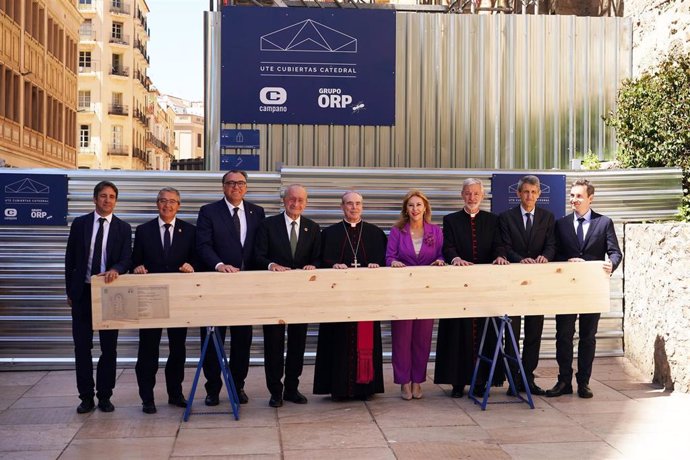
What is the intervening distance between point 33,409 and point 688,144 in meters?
6.46

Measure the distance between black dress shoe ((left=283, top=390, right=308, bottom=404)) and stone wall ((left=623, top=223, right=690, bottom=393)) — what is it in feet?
10.3

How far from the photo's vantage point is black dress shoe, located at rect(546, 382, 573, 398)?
27.2ft

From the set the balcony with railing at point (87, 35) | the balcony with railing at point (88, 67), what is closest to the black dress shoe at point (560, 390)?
the balcony with railing at point (88, 67)

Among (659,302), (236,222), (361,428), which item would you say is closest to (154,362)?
(236,222)

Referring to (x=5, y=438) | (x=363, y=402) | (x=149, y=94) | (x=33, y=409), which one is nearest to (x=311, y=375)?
(x=363, y=402)

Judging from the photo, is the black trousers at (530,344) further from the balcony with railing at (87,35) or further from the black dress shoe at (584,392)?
the balcony with railing at (87,35)

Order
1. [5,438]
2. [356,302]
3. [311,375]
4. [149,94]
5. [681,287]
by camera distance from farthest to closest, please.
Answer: [149,94]
[311,375]
[681,287]
[356,302]
[5,438]

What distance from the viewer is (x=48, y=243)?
9703mm

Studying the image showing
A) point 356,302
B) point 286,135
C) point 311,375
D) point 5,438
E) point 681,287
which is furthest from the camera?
point 286,135

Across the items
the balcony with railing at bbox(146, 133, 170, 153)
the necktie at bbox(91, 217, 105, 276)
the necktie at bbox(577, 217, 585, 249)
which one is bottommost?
the necktie at bbox(91, 217, 105, 276)

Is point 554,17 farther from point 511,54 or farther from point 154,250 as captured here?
point 154,250

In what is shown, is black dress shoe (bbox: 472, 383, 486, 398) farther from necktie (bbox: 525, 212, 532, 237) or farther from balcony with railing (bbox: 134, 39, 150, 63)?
balcony with railing (bbox: 134, 39, 150, 63)

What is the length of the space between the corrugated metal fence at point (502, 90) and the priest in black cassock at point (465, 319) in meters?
3.81

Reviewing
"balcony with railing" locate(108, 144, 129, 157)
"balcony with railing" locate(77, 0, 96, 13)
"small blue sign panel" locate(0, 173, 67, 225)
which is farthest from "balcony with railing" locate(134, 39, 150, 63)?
"small blue sign panel" locate(0, 173, 67, 225)
